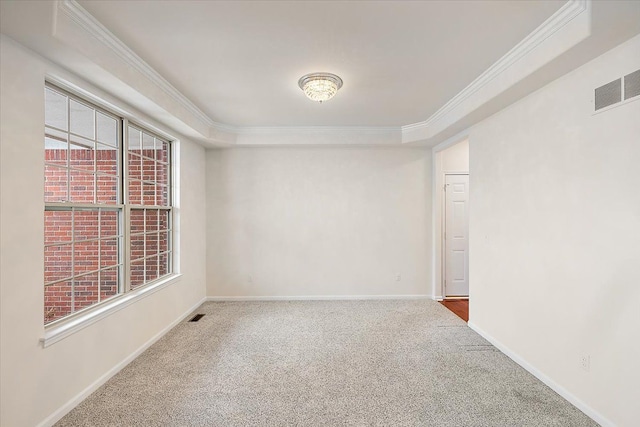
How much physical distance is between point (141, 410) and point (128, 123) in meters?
2.54

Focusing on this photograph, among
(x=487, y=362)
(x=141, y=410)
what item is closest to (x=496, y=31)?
(x=487, y=362)

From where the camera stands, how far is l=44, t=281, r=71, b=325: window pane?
7.66 feet

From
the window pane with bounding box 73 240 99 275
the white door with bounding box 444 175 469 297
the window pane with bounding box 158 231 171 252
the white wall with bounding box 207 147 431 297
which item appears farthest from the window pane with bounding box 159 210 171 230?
the white door with bounding box 444 175 469 297

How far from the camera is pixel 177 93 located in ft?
11.1

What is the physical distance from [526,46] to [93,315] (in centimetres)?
388

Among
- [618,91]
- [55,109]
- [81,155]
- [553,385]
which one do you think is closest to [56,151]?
[81,155]

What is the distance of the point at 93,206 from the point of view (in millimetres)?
2652

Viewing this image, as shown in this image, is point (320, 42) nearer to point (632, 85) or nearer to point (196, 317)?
point (632, 85)

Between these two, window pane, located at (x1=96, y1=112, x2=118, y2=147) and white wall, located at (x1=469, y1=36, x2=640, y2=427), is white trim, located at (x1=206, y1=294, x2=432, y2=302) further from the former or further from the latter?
window pane, located at (x1=96, y1=112, x2=118, y2=147)

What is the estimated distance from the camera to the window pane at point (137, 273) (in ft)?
11.1

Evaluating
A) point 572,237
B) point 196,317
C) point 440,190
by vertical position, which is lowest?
point 196,317

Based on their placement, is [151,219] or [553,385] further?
[151,219]

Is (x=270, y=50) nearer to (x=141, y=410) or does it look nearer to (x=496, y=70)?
(x=496, y=70)

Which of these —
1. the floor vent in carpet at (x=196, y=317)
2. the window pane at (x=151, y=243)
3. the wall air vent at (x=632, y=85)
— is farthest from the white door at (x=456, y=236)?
the window pane at (x=151, y=243)
